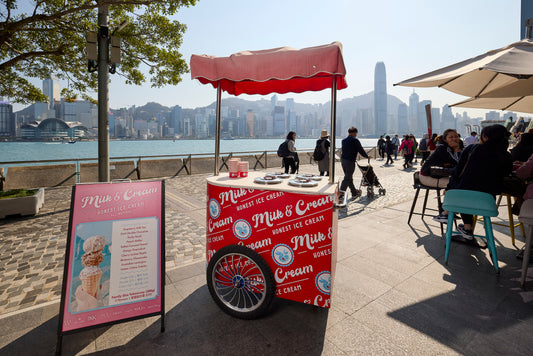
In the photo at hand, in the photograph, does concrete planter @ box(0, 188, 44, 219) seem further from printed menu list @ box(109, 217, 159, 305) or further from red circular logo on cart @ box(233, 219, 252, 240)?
red circular logo on cart @ box(233, 219, 252, 240)

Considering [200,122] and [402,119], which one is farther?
[402,119]

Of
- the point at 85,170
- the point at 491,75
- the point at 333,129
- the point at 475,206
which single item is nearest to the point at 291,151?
the point at 491,75

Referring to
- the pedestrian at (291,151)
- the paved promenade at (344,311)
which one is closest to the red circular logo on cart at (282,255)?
the paved promenade at (344,311)

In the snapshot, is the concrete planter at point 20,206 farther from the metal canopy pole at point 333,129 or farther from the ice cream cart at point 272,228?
the metal canopy pole at point 333,129

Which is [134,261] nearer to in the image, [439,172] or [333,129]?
[333,129]

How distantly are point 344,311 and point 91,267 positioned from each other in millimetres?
2268

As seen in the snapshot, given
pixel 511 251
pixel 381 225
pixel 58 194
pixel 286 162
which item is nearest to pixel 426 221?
pixel 381 225

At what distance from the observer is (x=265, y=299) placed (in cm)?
244

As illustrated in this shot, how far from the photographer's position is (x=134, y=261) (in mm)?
2254

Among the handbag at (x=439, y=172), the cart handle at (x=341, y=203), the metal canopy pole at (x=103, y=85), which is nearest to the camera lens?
the cart handle at (x=341, y=203)

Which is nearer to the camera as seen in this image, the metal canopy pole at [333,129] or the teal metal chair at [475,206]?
the metal canopy pole at [333,129]

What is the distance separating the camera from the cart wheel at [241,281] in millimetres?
2453

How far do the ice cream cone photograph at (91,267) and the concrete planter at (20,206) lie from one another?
5.38m

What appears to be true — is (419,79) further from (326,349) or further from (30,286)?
(30,286)
